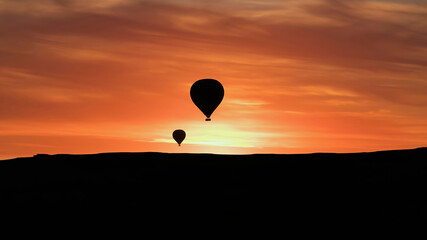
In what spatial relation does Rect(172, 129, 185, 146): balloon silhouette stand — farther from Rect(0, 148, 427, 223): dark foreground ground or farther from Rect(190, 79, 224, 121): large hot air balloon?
Rect(0, 148, 427, 223): dark foreground ground

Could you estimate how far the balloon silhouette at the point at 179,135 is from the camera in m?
65.6

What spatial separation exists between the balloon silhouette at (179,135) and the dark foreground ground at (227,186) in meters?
31.8

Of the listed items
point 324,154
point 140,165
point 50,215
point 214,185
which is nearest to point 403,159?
point 324,154

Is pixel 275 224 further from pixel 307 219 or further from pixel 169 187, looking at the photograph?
pixel 169 187

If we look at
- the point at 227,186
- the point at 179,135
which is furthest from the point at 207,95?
the point at 227,186

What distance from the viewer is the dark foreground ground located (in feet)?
81.0

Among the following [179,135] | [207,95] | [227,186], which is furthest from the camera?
[179,135]

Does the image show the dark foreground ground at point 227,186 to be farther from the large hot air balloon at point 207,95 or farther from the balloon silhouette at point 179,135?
the balloon silhouette at point 179,135

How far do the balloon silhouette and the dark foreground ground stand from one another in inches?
1251

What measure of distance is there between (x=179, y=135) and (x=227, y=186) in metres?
38.4

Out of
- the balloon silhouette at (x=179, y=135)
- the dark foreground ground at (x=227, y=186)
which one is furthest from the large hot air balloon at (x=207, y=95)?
the balloon silhouette at (x=179, y=135)

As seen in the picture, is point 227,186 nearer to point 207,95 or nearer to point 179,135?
point 207,95

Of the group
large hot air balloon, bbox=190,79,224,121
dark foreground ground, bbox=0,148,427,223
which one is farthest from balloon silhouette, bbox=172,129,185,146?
dark foreground ground, bbox=0,148,427,223

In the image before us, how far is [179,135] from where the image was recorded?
65.8 m
